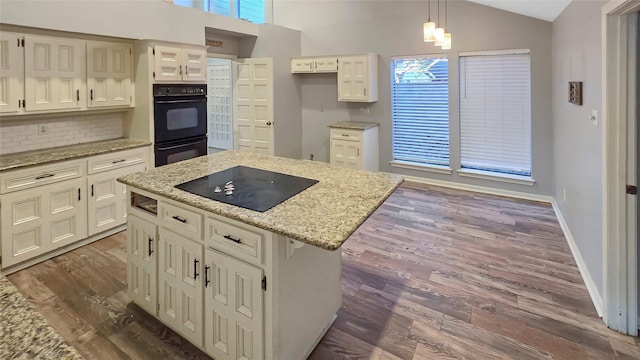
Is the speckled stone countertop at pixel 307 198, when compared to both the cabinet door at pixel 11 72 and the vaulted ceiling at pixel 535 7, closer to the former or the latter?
the cabinet door at pixel 11 72

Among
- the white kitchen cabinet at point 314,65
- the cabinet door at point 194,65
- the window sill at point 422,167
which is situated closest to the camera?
the cabinet door at point 194,65

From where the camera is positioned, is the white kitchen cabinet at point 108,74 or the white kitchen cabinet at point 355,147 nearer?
the white kitchen cabinet at point 108,74

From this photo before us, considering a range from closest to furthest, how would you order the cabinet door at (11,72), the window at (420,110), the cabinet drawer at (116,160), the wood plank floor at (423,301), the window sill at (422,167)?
the wood plank floor at (423,301) < the cabinet door at (11,72) < the cabinet drawer at (116,160) < the window at (420,110) < the window sill at (422,167)

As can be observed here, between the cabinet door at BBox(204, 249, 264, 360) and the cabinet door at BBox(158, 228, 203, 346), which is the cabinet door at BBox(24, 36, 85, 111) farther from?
the cabinet door at BBox(204, 249, 264, 360)

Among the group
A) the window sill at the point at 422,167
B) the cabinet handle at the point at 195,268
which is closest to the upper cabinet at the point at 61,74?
the cabinet handle at the point at 195,268

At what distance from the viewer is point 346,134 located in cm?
568

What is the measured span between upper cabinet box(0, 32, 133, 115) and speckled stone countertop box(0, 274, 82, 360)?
3.06 m

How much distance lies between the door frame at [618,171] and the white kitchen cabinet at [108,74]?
4318 mm

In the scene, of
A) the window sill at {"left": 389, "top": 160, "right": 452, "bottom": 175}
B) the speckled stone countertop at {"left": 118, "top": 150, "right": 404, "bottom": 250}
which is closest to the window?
the window sill at {"left": 389, "top": 160, "right": 452, "bottom": 175}

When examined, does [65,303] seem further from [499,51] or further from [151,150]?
[499,51]

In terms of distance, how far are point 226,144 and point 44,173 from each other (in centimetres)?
507

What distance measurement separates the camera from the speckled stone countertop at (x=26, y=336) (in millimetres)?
697

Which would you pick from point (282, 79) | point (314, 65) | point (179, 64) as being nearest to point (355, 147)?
point (314, 65)

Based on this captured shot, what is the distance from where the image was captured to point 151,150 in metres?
4.02
